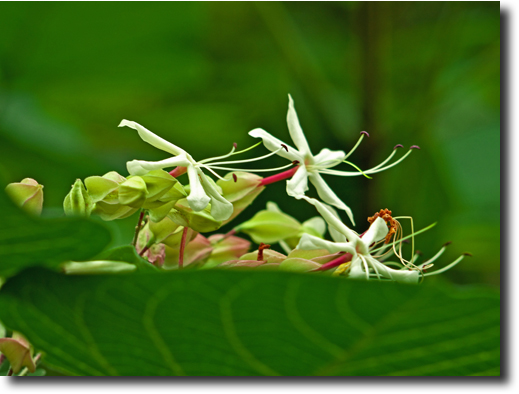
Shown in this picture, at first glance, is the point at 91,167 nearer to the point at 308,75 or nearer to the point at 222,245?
the point at 308,75

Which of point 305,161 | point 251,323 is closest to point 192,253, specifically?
point 305,161

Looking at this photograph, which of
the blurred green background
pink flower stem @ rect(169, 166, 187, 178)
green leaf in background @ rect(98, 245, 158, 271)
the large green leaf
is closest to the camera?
the large green leaf

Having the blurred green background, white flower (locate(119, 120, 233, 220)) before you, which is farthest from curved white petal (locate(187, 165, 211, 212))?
the blurred green background

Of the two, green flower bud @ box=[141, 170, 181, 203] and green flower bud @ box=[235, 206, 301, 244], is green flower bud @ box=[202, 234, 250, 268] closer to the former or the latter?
green flower bud @ box=[235, 206, 301, 244]

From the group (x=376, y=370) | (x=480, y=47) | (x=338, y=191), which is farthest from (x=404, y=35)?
(x=376, y=370)

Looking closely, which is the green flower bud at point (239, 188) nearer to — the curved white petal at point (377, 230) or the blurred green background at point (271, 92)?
the curved white petal at point (377, 230)

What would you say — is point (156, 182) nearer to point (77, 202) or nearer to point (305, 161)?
point (77, 202)
